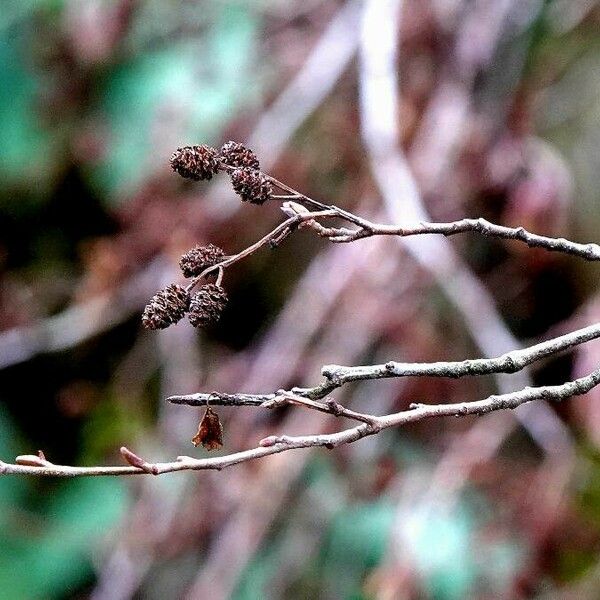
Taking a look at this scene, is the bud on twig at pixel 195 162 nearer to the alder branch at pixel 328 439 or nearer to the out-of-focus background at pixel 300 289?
the alder branch at pixel 328 439

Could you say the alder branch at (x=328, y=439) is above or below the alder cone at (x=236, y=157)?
below

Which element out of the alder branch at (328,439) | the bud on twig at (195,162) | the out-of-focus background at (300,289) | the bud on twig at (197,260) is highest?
the out-of-focus background at (300,289)

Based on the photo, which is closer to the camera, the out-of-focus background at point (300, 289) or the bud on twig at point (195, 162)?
the bud on twig at point (195, 162)

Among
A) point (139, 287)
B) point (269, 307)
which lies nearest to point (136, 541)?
point (139, 287)

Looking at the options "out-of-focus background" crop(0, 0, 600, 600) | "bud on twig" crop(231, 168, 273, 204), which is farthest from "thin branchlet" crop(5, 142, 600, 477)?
"out-of-focus background" crop(0, 0, 600, 600)

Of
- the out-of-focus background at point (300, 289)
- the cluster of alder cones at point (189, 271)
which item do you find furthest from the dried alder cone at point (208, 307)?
the out-of-focus background at point (300, 289)
